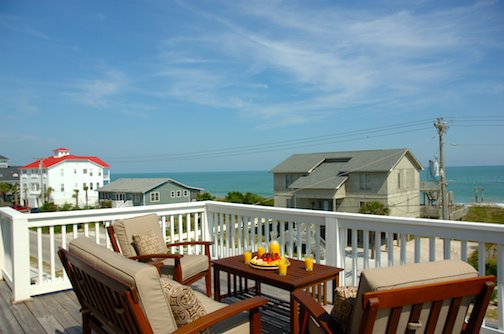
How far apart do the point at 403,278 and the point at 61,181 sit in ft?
156

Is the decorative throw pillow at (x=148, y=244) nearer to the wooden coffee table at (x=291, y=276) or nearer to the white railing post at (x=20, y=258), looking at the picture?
the wooden coffee table at (x=291, y=276)

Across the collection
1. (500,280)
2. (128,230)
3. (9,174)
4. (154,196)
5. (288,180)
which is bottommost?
(154,196)

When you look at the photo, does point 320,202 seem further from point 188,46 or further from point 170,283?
point 170,283

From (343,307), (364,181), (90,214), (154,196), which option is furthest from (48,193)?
(343,307)

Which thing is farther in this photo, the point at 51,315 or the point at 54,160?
the point at 54,160

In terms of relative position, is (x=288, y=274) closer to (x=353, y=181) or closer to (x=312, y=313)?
(x=312, y=313)

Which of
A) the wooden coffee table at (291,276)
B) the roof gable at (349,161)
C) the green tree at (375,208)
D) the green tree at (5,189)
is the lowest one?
the green tree at (375,208)

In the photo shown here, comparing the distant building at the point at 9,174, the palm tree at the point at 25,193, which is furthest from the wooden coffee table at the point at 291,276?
the distant building at the point at 9,174

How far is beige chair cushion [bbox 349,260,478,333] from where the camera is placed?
1.60m

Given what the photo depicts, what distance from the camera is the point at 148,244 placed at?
401 centimetres

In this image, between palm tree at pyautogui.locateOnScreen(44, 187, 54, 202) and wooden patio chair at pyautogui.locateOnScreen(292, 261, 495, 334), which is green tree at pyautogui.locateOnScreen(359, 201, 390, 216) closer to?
wooden patio chair at pyautogui.locateOnScreen(292, 261, 495, 334)

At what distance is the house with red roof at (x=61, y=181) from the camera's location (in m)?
42.3

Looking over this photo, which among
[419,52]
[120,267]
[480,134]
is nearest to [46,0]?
[120,267]

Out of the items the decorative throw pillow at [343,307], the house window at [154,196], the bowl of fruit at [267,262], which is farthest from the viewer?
the house window at [154,196]
